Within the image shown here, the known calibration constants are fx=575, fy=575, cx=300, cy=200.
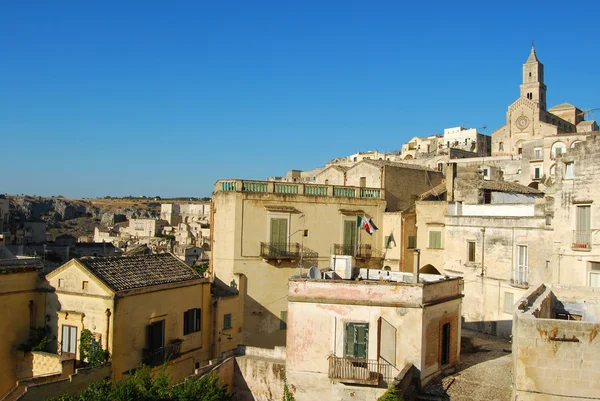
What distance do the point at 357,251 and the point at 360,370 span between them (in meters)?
13.3

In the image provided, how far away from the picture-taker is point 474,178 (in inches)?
1255

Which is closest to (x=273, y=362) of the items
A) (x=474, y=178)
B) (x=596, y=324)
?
(x=596, y=324)

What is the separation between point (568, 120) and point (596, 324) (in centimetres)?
7433

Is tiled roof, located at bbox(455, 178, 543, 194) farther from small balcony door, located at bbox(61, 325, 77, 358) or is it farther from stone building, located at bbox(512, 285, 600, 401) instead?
small balcony door, located at bbox(61, 325, 77, 358)

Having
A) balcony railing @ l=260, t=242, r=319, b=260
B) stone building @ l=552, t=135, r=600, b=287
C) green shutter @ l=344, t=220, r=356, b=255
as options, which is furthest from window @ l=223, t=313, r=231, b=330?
stone building @ l=552, t=135, r=600, b=287

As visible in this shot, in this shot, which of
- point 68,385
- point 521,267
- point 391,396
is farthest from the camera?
point 521,267

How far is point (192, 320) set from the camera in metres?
24.1

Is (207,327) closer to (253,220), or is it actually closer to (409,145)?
(253,220)

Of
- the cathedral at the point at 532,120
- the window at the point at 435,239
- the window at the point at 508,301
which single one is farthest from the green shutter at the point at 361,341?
the cathedral at the point at 532,120

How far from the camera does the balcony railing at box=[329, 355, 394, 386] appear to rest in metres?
16.7

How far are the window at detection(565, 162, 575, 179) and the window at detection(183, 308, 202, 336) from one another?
16437mm

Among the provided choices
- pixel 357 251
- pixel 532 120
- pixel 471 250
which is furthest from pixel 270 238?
pixel 532 120

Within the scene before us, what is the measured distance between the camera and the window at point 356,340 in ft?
56.0

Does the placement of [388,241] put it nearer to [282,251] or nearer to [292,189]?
[292,189]
